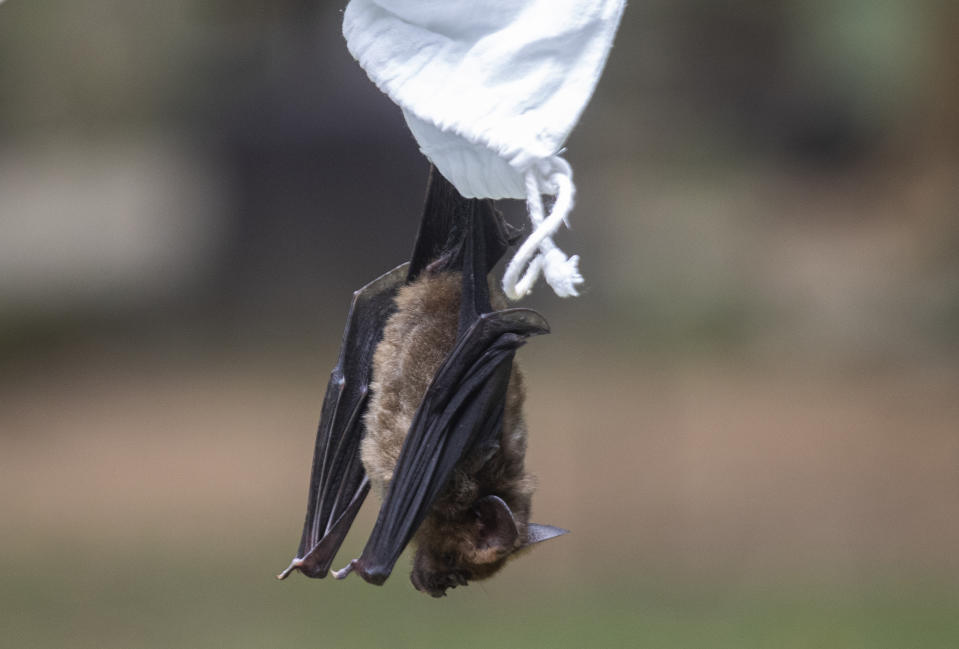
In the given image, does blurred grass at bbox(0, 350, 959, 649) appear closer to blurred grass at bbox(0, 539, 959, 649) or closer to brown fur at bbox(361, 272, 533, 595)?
blurred grass at bbox(0, 539, 959, 649)

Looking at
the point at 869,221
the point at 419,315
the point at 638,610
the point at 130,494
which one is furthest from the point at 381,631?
the point at 869,221

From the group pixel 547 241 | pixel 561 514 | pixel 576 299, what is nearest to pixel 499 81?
pixel 547 241

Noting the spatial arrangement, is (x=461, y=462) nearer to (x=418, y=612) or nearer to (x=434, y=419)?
(x=434, y=419)

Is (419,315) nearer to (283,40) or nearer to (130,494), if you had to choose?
(130,494)

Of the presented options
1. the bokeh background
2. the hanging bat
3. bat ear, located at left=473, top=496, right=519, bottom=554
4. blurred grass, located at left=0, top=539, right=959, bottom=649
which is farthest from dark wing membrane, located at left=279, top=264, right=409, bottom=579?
the bokeh background

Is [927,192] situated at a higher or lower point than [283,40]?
lower
